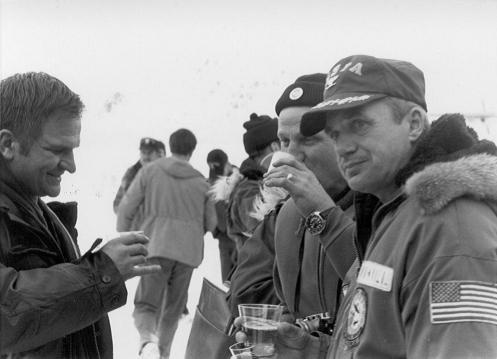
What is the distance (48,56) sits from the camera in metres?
3.77

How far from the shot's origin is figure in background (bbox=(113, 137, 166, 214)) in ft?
26.7

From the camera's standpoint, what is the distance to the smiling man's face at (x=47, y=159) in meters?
2.02

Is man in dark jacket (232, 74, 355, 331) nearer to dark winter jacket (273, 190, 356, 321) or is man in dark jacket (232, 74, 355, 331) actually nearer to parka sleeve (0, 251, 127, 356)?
dark winter jacket (273, 190, 356, 321)

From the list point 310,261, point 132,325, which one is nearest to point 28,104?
point 310,261

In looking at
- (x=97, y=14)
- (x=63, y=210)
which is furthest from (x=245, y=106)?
(x=63, y=210)

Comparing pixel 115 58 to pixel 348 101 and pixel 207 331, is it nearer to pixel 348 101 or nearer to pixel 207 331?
pixel 207 331

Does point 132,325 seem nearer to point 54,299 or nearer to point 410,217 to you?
point 54,299

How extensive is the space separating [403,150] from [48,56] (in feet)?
8.17

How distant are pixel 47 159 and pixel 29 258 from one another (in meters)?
0.28

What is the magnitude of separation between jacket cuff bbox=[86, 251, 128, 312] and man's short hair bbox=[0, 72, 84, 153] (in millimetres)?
363

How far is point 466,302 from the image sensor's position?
145 centimetres

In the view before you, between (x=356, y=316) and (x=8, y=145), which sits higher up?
(x=8, y=145)

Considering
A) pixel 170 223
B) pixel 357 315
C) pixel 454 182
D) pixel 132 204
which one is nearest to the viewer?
pixel 454 182

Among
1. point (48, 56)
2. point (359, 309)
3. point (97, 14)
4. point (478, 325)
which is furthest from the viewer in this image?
point (97, 14)
